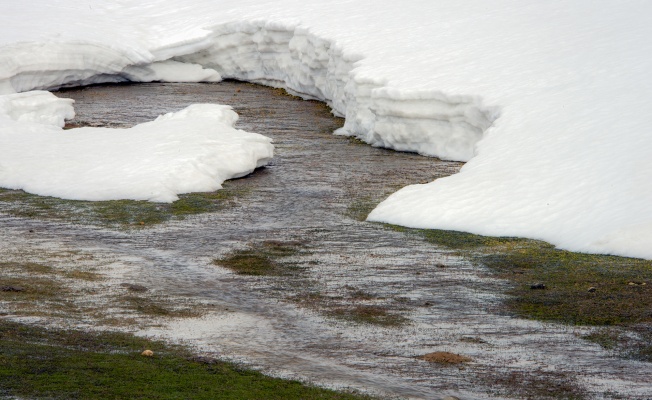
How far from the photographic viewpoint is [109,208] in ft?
43.8

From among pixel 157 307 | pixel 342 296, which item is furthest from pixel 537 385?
pixel 157 307

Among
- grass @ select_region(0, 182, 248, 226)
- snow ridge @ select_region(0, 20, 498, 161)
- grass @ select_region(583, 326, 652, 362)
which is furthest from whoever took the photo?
snow ridge @ select_region(0, 20, 498, 161)

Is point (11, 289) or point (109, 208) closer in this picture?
point (11, 289)

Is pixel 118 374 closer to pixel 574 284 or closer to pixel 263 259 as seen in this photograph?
pixel 263 259

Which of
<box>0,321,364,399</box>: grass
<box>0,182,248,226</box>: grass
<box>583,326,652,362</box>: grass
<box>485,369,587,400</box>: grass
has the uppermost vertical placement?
<box>0,182,248,226</box>: grass

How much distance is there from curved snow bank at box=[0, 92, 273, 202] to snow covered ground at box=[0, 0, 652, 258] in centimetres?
75

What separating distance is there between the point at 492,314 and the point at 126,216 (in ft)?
19.6

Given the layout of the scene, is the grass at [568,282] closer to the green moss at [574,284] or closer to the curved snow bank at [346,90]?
the green moss at [574,284]

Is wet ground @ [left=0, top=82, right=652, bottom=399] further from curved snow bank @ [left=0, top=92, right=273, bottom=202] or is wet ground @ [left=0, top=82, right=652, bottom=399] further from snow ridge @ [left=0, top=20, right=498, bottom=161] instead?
snow ridge @ [left=0, top=20, right=498, bottom=161]

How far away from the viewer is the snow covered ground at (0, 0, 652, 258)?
12.4m

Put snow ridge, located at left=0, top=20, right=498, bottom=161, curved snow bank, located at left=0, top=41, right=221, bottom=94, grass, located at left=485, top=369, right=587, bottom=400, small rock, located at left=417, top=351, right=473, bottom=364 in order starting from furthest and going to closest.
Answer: curved snow bank, located at left=0, top=41, right=221, bottom=94, snow ridge, located at left=0, top=20, right=498, bottom=161, small rock, located at left=417, top=351, right=473, bottom=364, grass, located at left=485, top=369, right=587, bottom=400

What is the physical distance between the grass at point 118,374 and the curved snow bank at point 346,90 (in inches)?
392

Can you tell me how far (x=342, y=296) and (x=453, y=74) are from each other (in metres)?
9.26

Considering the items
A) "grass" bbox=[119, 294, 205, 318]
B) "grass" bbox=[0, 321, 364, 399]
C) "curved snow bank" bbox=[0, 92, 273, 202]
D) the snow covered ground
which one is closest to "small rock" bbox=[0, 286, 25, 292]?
"grass" bbox=[119, 294, 205, 318]
